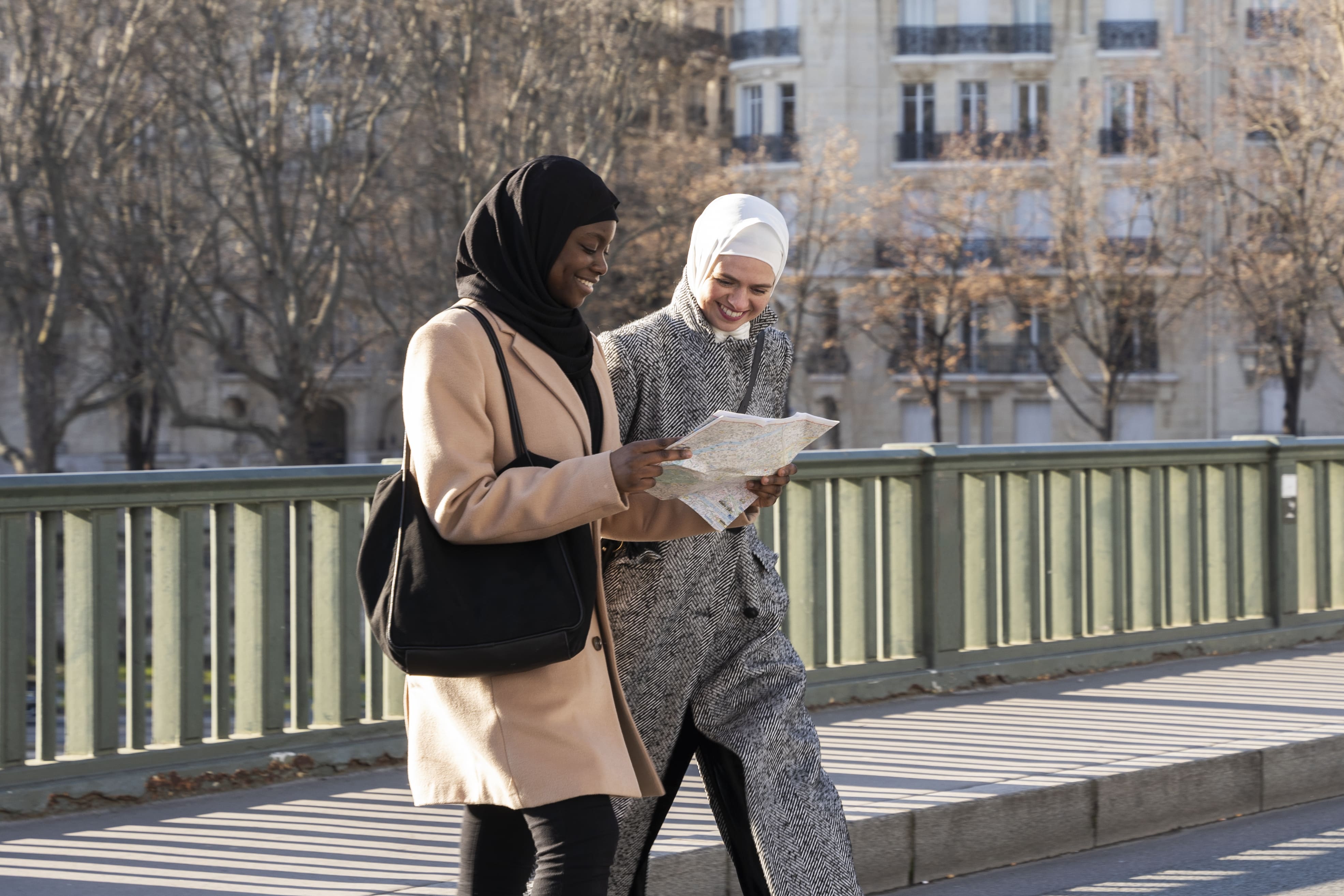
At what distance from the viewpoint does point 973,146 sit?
158ft

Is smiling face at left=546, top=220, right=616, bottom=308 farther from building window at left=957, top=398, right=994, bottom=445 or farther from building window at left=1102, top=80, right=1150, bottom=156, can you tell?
building window at left=957, top=398, right=994, bottom=445

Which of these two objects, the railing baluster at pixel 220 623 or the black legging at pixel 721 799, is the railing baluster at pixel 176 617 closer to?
the railing baluster at pixel 220 623

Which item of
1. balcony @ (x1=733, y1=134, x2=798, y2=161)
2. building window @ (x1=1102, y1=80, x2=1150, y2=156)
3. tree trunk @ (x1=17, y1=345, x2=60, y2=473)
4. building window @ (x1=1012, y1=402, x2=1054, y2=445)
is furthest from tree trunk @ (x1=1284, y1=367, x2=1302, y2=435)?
tree trunk @ (x1=17, y1=345, x2=60, y2=473)

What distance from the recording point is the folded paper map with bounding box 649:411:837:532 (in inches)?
122

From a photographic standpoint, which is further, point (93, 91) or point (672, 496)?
point (93, 91)

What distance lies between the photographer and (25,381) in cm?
2986

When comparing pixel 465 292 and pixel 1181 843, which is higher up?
pixel 465 292

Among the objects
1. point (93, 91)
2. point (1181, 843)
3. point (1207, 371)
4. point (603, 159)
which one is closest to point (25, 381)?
point (93, 91)

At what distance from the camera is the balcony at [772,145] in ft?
177

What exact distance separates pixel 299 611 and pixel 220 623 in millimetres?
286

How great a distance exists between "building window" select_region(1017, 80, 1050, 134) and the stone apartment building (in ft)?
0.18

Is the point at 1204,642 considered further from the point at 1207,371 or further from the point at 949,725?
the point at 1207,371

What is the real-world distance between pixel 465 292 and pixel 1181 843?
12.6 ft

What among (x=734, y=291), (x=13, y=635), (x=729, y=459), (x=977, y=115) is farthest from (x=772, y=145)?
Answer: (x=729, y=459)
